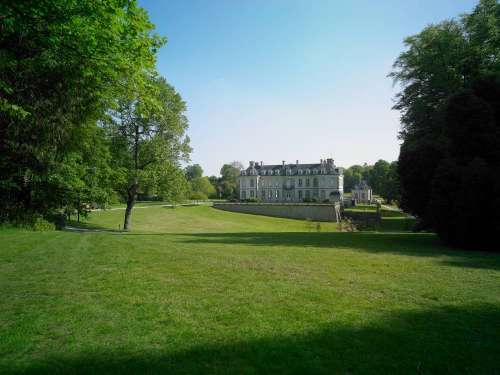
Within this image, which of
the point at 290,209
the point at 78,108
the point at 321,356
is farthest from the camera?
the point at 290,209

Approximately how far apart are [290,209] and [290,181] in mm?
27387

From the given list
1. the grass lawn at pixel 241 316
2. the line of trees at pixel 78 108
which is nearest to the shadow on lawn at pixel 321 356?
the grass lawn at pixel 241 316

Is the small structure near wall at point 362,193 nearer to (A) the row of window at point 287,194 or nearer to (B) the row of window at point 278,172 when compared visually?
(A) the row of window at point 287,194

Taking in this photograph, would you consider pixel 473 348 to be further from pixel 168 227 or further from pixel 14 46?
pixel 168 227

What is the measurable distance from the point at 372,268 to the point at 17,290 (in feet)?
24.2

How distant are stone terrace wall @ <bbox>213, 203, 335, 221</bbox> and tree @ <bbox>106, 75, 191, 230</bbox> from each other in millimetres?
29895

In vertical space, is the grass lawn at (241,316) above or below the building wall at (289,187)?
below

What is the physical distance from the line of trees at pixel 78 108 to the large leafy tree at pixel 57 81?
0.03m

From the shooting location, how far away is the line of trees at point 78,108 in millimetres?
6922

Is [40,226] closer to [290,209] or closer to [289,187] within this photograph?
[290,209]

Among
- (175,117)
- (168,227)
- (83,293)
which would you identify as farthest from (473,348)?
(168,227)

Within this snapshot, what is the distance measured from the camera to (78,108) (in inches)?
531

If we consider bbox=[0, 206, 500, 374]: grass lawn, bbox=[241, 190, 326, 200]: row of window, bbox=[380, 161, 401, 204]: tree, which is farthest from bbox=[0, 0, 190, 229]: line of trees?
bbox=[241, 190, 326, 200]: row of window

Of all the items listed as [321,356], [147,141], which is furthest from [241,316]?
[147,141]
